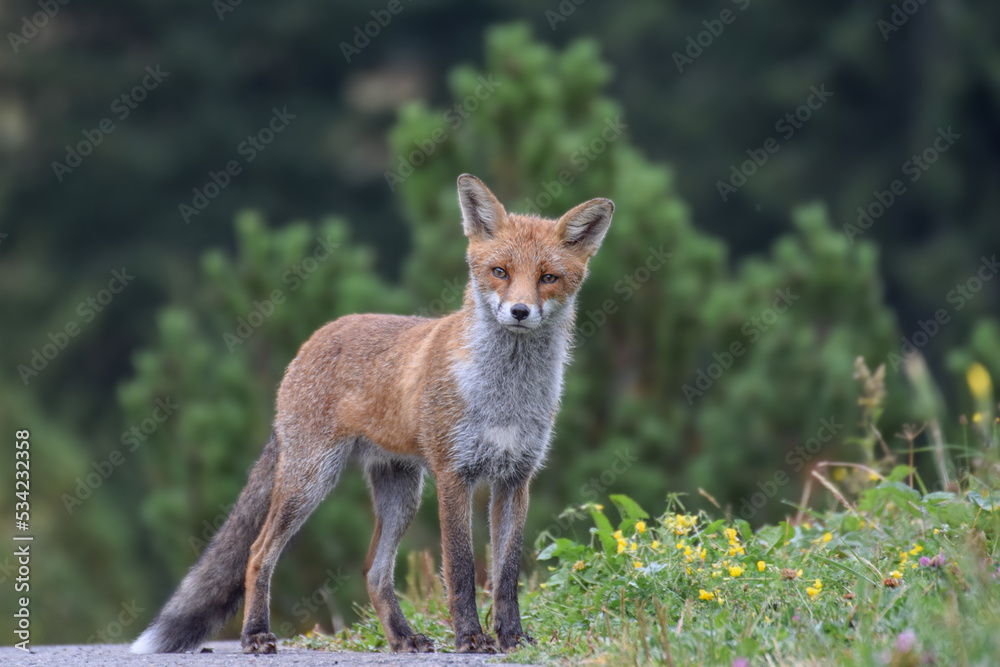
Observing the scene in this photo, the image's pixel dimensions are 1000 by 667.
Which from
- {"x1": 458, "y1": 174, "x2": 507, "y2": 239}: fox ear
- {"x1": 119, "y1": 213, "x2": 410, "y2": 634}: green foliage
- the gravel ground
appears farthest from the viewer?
{"x1": 119, "y1": 213, "x2": 410, "y2": 634}: green foliage

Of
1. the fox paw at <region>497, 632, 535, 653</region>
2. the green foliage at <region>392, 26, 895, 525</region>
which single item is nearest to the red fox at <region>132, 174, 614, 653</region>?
the fox paw at <region>497, 632, 535, 653</region>

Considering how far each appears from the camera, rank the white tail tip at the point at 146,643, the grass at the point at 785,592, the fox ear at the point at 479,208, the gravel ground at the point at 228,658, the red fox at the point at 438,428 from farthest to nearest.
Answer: the white tail tip at the point at 146,643 → the fox ear at the point at 479,208 → the red fox at the point at 438,428 → the gravel ground at the point at 228,658 → the grass at the point at 785,592

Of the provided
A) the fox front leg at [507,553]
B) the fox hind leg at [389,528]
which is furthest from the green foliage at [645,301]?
the fox front leg at [507,553]

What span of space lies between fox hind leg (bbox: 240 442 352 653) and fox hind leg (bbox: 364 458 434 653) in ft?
1.03

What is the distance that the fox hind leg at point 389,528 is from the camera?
20.5 ft

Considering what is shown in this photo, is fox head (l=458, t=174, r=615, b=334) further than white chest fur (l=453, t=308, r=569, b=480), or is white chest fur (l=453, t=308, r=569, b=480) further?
white chest fur (l=453, t=308, r=569, b=480)

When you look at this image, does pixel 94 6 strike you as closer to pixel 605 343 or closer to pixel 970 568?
pixel 605 343

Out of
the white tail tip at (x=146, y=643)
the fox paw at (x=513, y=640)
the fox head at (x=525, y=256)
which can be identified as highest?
the fox head at (x=525, y=256)

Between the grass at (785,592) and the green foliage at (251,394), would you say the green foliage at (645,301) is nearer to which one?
the green foliage at (251,394)

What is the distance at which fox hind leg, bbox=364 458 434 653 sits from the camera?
246 inches

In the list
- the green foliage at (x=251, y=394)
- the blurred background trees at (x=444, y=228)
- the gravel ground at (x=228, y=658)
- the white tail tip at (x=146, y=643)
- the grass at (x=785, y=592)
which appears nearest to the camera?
the grass at (x=785, y=592)

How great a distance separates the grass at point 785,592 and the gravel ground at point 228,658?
349mm

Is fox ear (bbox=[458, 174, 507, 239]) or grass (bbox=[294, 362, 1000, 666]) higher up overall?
fox ear (bbox=[458, 174, 507, 239])

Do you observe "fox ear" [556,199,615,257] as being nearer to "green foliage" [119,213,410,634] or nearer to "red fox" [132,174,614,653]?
"red fox" [132,174,614,653]
